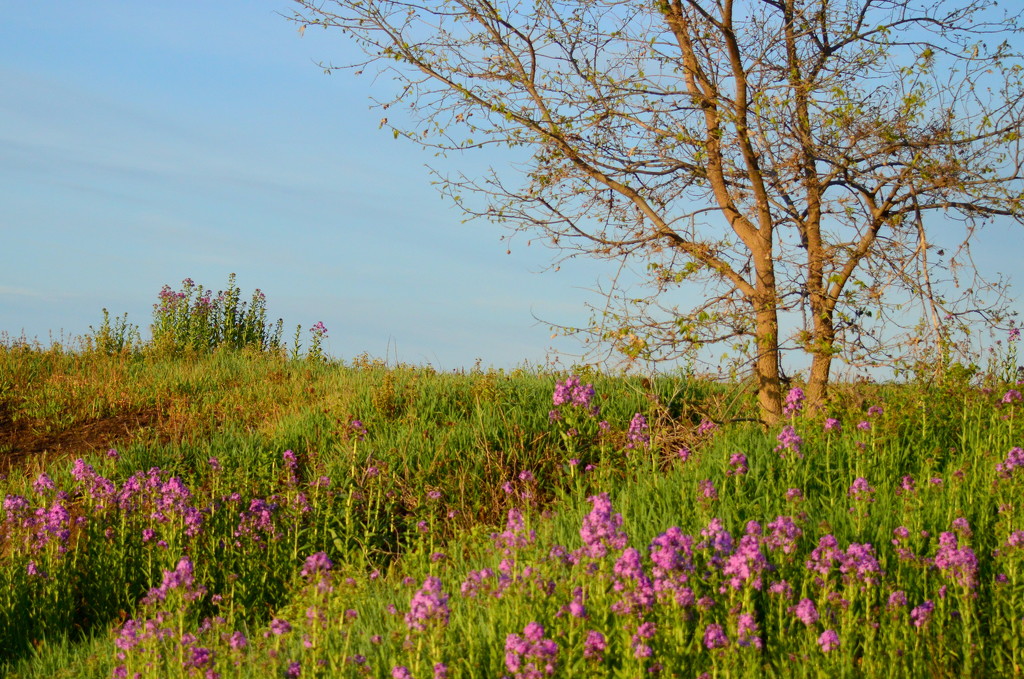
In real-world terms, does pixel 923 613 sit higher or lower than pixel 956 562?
lower

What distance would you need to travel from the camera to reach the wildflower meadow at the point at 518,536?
3.47 meters

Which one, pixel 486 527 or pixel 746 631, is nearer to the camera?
pixel 746 631

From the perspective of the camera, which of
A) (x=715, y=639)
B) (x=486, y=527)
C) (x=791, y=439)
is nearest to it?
(x=715, y=639)

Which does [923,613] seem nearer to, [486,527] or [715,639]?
[715,639]

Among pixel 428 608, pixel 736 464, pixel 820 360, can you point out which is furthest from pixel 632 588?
pixel 820 360

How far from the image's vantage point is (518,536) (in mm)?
4258

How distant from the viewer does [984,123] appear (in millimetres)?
7875

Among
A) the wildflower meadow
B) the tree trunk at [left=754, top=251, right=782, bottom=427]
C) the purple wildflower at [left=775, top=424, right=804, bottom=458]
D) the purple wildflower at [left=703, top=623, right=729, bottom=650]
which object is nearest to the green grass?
the wildflower meadow

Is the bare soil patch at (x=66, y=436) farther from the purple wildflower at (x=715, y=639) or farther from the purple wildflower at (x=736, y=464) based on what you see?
the purple wildflower at (x=715, y=639)

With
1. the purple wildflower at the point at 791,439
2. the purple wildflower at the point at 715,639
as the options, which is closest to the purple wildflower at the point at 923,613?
the purple wildflower at the point at 715,639

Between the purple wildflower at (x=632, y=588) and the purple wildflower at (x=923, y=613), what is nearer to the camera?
the purple wildflower at (x=632, y=588)

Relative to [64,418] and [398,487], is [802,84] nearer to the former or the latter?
[398,487]

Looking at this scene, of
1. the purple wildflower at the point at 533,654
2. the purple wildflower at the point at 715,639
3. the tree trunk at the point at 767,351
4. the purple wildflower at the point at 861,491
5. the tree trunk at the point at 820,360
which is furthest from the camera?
the tree trunk at the point at 767,351

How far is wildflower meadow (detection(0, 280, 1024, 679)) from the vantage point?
3471 millimetres
